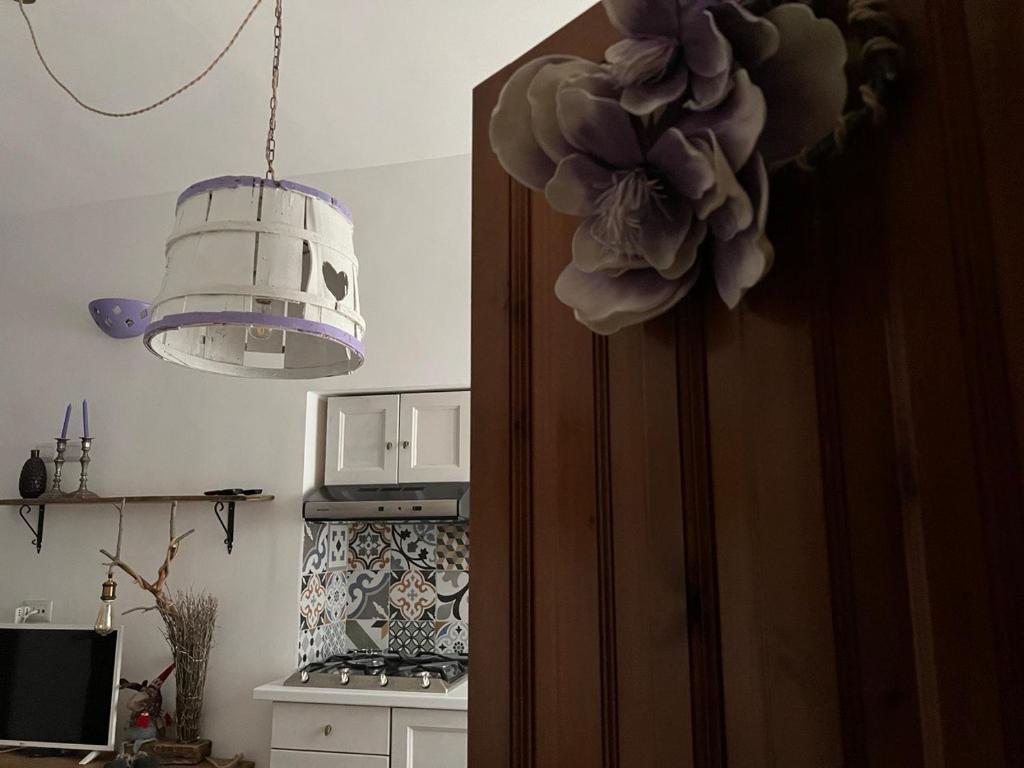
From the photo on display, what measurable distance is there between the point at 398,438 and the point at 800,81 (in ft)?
8.67

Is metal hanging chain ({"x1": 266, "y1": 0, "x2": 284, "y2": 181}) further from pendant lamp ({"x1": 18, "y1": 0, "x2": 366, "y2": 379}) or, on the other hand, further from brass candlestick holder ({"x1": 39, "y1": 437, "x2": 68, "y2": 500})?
brass candlestick holder ({"x1": 39, "y1": 437, "x2": 68, "y2": 500})

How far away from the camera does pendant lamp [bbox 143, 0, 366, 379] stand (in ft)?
4.29

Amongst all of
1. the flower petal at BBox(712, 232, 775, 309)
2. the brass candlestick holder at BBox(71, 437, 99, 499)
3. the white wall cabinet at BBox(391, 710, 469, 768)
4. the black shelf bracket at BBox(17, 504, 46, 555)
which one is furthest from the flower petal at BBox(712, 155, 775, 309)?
the black shelf bracket at BBox(17, 504, 46, 555)

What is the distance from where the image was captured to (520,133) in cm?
54

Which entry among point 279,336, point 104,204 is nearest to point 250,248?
point 279,336

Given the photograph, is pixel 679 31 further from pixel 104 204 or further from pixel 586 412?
pixel 104 204

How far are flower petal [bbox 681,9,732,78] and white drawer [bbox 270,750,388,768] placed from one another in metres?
2.58

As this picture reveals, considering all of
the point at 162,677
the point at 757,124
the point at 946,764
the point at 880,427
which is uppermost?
the point at 757,124

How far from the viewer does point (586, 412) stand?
60 centimetres

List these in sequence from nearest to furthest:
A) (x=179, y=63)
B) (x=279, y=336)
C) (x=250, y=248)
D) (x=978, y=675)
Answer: (x=978, y=675) → (x=250, y=248) → (x=279, y=336) → (x=179, y=63)

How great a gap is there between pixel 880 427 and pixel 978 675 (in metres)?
0.13

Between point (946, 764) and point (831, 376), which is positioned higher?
point (831, 376)

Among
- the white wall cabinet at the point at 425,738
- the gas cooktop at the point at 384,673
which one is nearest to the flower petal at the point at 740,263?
the gas cooktop at the point at 384,673

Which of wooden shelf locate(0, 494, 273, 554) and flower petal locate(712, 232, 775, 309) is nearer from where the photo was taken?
flower petal locate(712, 232, 775, 309)
